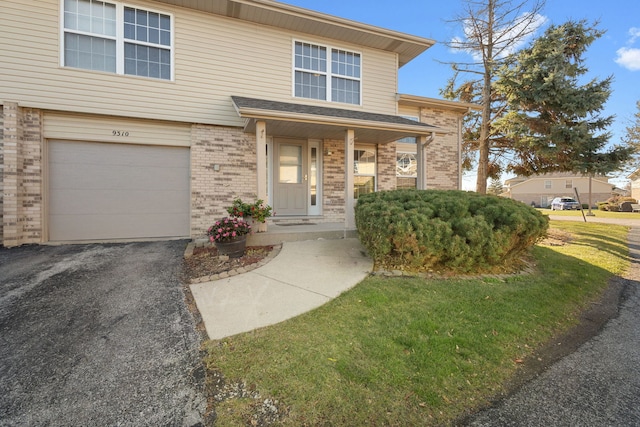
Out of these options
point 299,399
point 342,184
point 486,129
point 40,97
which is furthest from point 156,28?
point 486,129

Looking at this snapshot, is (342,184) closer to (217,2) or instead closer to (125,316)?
(217,2)

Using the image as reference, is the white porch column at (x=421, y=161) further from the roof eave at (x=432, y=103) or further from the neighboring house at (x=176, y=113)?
the roof eave at (x=432, y=103)

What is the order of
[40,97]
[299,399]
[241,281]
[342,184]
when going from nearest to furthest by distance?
[299,399]
[241,281]
[40,97]
[342,184]

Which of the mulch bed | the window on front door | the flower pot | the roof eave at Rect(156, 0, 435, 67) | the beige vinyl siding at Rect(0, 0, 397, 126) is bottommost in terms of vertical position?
the mulch bed

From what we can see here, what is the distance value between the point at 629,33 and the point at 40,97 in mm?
21822

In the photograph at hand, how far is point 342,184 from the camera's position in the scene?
8.72 m

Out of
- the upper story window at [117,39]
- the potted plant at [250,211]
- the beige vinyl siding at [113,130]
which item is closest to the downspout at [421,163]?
the potted plant at [250,211]

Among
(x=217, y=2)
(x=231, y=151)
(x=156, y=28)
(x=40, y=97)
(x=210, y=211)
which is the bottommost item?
(x=210, y=211)

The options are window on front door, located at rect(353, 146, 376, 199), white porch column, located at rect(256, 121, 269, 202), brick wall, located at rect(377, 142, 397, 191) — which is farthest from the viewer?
brick wall, located at rect(377, 142, 397, 191)

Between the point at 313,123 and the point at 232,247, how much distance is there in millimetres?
3460

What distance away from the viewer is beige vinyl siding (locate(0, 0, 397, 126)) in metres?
5.98

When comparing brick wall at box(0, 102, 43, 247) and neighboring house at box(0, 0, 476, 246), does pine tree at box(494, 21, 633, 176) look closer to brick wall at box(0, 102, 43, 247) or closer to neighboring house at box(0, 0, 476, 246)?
neighboring house at box(0, 0, 476, 246)

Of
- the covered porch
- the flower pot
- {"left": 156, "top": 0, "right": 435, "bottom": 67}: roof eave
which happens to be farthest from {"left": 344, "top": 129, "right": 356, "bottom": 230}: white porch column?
{"left": 156, "top": 0, "right": 435, "bottom": 67}: roof eave

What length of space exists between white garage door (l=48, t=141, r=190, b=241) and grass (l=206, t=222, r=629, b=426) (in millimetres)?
5520
